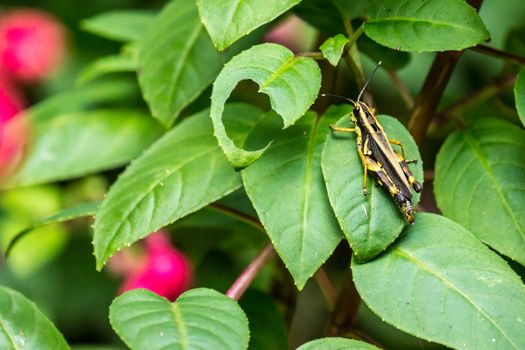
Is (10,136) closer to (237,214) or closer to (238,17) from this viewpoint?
(237,214)

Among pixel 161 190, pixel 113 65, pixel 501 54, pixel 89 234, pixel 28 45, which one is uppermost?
pixel 501 54

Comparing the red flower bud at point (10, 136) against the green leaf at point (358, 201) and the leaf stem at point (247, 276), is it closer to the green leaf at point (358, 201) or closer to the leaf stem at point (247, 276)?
the leaf stem at point (247, 276)

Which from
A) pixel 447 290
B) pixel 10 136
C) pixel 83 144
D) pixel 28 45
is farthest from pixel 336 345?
pixel 28 45

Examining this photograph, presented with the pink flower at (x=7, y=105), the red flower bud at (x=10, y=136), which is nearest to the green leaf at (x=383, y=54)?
the red flower bud at (x=10, y=136)

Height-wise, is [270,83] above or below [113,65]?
→ above

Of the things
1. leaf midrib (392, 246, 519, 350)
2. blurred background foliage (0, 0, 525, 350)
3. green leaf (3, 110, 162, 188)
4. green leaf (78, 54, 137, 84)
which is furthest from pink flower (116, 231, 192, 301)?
leaf midrib (392, 246, 519, 350)

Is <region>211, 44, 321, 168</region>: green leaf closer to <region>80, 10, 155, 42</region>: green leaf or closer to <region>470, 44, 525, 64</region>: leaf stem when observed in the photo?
<region>470, 44, 525, 64</region>: leaf stem

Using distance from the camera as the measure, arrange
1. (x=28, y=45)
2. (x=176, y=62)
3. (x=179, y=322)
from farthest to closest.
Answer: (x=28, y=45), (x=176, y=62), (x=179, y=322)
